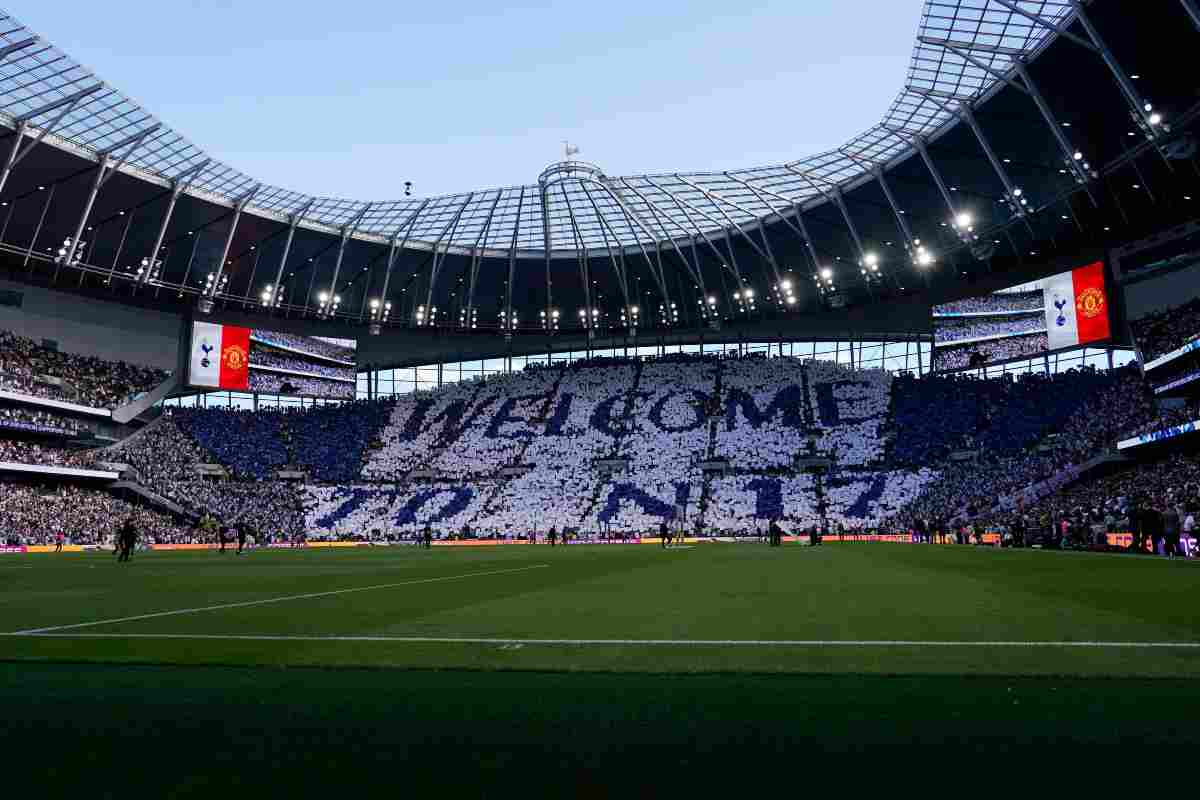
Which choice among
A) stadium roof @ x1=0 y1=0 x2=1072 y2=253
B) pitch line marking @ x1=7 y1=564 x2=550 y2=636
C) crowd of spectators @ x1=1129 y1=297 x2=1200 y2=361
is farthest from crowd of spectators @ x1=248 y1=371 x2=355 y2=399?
crowd of spectators @ x1=1129 y1=297 x2=1200 y2=361

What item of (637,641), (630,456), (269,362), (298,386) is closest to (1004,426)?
(630,456)

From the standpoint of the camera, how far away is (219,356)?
212ft

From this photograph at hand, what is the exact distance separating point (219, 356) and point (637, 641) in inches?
2579

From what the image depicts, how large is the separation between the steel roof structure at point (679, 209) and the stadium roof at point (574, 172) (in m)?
0.17

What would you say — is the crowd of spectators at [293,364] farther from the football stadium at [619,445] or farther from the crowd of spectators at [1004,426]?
the crowd of spectators at [1004,426]

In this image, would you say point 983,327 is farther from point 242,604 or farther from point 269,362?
point 242,604

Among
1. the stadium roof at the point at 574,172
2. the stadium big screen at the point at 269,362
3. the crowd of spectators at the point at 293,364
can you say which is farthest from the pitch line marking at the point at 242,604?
the crowd of spectators at the point at 293,364

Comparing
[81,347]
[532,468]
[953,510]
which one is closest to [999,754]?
[953,510]

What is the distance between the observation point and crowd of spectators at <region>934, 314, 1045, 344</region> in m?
56.2

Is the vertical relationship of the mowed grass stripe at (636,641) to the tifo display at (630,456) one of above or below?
below

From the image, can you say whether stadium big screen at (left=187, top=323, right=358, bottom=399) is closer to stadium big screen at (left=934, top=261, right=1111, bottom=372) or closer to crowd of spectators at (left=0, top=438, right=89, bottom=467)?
crowd of spectators at (left=0, top=438, right=89, bottom=467)

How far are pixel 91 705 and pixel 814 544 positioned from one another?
1464 inches

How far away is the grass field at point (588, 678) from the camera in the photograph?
372 cm

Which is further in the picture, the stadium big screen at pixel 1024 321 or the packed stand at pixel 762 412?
the packed stand at pixel 762 412
